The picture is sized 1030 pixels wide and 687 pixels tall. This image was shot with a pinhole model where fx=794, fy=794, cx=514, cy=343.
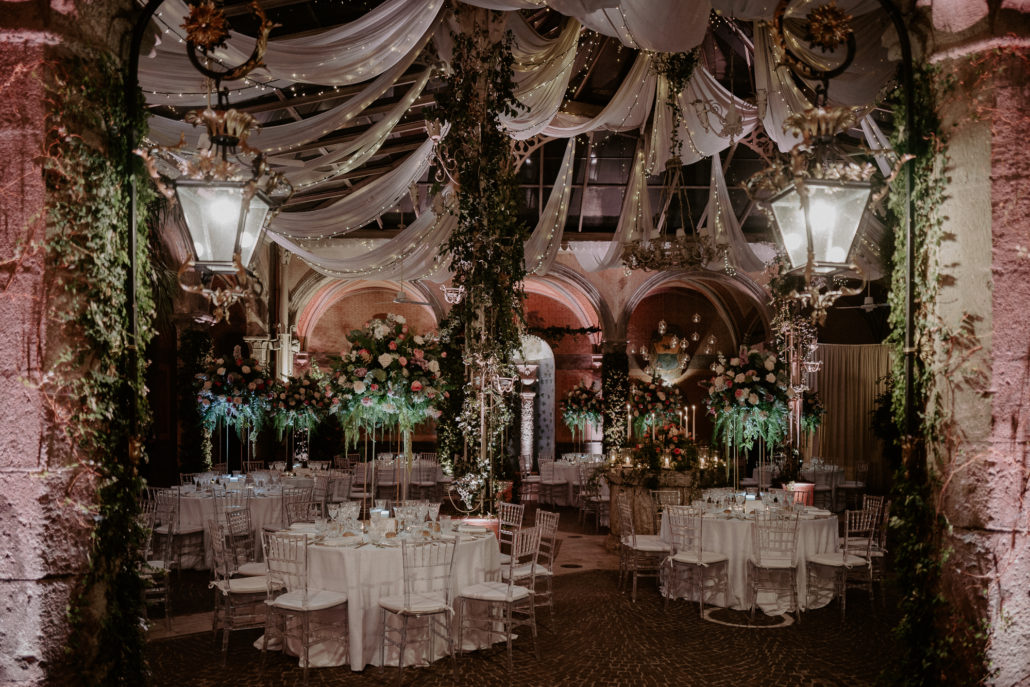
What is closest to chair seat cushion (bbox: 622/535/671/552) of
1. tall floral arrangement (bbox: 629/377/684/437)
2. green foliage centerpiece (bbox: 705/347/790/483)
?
green foliage centerpiece (bbox: 705/347/790/483)

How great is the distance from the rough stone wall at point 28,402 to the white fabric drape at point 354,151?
4.17 meters

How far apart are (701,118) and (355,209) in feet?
12.4

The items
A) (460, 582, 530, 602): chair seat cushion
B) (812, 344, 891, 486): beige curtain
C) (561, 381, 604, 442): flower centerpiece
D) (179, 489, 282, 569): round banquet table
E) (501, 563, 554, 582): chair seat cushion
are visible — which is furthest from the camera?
(812, 344, 891, 486): beige curtain

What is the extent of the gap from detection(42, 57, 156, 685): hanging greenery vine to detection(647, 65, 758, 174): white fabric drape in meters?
6.07

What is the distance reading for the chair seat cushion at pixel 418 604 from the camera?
17.1 ft

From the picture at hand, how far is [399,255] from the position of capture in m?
9.67

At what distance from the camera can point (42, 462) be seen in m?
2.83

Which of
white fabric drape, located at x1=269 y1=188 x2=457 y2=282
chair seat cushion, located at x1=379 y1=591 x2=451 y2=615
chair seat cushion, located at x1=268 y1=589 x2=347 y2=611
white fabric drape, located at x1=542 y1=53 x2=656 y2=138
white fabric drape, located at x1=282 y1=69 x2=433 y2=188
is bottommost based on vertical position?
chair seat cushion, located at x1=379 y1=591 x2=451 y2=615

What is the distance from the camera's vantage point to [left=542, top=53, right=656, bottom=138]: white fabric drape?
800 centimetres

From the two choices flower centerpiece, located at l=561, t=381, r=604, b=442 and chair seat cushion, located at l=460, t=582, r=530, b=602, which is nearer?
chair seat cushion, located at l=460, t=582, r=530, b=602

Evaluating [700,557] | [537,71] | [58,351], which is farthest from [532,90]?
[58,351]

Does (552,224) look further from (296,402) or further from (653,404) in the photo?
(296,402)

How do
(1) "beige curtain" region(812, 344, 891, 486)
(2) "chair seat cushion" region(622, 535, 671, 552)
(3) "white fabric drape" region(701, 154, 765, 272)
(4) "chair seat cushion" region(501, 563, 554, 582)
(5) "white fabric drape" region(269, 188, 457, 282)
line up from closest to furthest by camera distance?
1. (4) "chair seat cushion" region(501, 563, 554, 582)
2. (2) "chair seat cushion" region(622, 535, 671, 552)
3. (5) "white fabric drape" region(269, 188, 457, 282)
4. (3) "white fabric drape" region(701, 154, 765, 272)
5. (1) "beige curtain" region(812, 344, 891, 486)

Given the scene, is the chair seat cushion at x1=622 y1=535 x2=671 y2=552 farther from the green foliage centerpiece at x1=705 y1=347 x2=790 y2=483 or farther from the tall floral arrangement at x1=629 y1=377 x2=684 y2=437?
the tall floral arrangement at x1=629 y1=377 x2=684 y2=437
